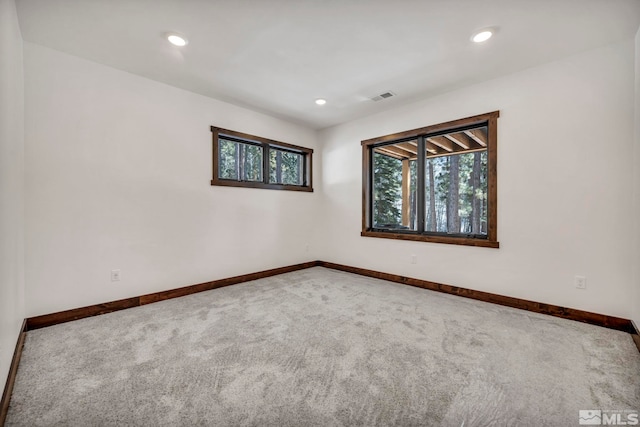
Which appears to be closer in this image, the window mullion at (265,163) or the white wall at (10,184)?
the white wall at (10,184)

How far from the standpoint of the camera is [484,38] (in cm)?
240

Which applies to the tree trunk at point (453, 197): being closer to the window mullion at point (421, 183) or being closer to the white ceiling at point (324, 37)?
the window mullion at point (421, 183)

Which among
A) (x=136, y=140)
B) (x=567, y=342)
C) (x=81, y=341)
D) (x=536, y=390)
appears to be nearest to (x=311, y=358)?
(x=536, y=390)

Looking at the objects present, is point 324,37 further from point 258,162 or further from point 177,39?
point 258,162

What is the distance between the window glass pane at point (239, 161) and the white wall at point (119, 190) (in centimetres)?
22

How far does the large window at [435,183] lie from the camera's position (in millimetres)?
3354

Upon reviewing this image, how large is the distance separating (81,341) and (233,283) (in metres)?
1.84

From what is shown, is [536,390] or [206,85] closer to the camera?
[536,390]

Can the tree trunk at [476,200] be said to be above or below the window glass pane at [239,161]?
below

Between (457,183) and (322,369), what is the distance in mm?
2938

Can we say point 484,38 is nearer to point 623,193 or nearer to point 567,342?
point 623,193

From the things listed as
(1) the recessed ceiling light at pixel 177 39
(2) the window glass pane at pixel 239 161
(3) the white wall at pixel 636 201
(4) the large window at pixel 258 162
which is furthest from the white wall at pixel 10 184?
(3) the white wall at pixel 636 201

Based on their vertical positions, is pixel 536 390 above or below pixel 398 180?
below

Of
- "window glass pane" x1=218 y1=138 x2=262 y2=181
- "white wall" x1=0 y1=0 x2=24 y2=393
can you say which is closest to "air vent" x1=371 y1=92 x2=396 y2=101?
"window glass pane" x1=218 y1=138 x2=262 y2=181
